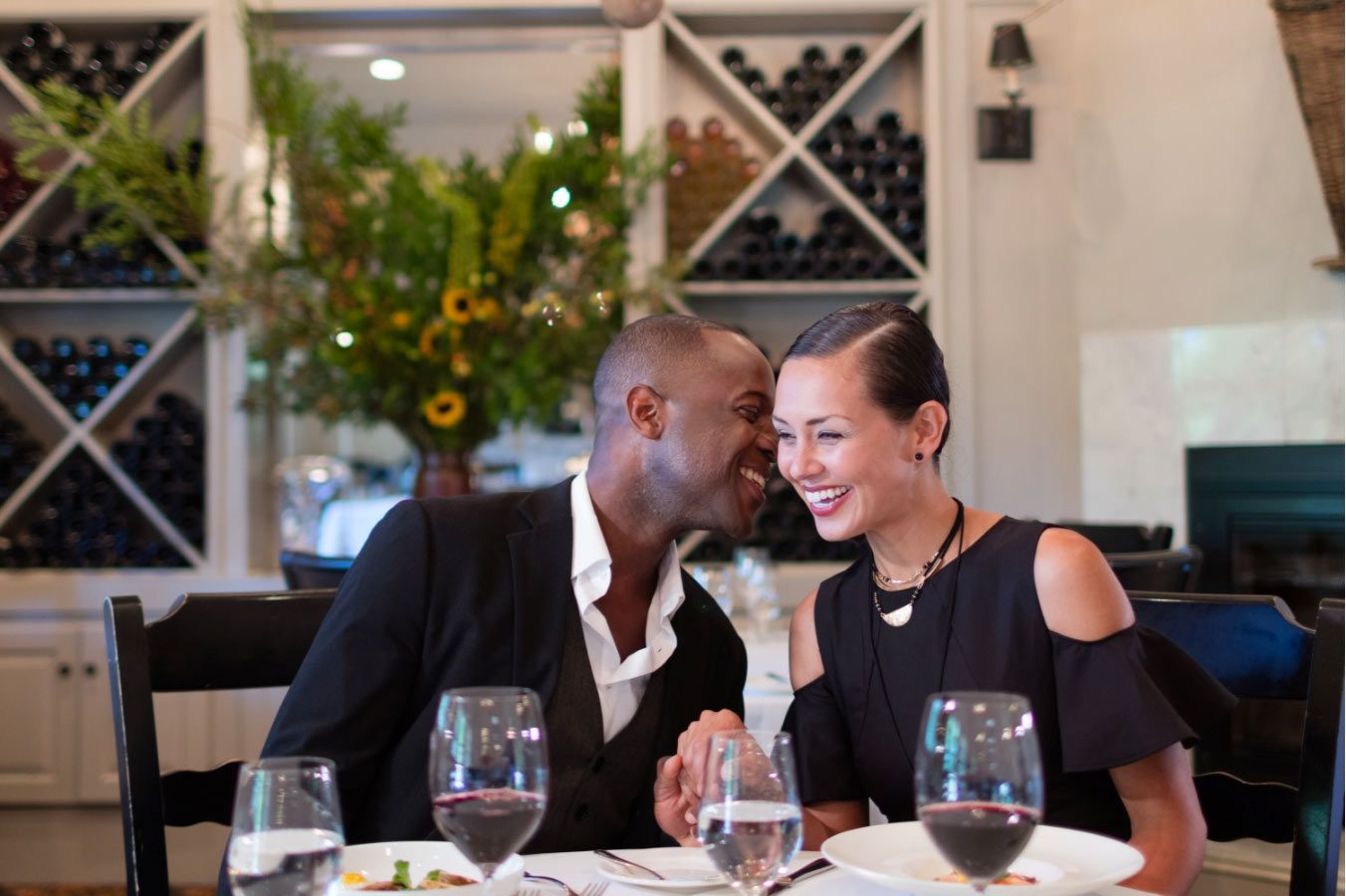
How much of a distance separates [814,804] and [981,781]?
733 mm

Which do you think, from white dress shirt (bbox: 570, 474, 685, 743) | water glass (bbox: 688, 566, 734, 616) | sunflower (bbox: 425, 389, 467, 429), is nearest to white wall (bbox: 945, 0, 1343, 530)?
sunflower (bbox: 425, 389, 467, 429)

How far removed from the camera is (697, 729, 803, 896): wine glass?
1.00m

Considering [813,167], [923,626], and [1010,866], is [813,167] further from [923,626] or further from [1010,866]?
[1010,866]

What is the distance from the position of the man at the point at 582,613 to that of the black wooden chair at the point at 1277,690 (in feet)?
1.85

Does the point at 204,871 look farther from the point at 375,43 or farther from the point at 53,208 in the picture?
the point at 375,43

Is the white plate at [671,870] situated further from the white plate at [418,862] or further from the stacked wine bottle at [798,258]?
the stacked wine bottle at [798,258]

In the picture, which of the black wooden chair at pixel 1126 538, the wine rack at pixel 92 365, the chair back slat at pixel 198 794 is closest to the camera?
the chair back slat at pixel 198 794

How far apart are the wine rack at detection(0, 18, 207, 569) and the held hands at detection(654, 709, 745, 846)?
3332 mm

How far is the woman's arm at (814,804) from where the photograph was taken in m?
1.63

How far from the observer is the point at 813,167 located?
4395mm

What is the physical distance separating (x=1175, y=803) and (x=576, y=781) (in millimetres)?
662

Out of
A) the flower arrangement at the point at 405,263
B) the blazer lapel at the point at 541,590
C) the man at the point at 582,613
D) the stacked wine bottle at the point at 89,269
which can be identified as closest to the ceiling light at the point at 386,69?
the flower arrangement at the point at 405,263

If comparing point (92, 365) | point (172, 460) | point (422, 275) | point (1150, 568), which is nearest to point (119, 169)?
point (92, 365)

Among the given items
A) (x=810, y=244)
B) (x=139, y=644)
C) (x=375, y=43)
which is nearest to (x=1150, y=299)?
(x=810, y=244)
